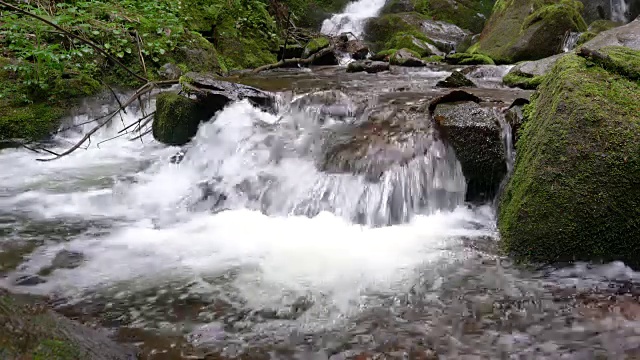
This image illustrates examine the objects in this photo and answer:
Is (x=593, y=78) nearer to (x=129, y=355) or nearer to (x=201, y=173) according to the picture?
(x=129, y=355)

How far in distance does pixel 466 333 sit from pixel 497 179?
7.22 feet

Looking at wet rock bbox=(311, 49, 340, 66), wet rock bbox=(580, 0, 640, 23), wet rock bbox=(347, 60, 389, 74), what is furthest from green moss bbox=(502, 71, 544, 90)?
wet rock bbox=(580, 0, 640, 23)

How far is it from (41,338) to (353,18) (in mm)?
19605

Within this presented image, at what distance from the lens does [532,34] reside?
445 inches

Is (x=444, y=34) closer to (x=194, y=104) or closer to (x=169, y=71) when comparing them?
(x=169, y=71)

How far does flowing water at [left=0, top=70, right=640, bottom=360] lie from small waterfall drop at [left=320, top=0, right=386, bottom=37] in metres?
13.7

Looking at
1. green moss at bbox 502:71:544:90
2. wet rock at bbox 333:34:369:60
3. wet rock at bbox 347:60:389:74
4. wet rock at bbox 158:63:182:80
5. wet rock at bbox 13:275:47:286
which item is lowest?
wet rock at bbox 13:275:47:286

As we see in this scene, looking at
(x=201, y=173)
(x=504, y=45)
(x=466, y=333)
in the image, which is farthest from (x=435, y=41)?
(x=466, y=333)

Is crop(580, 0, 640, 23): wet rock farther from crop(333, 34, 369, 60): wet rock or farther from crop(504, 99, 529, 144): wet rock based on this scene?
crop(504, 99, 529, 144): wet rock

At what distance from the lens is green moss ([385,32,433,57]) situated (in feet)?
48.0

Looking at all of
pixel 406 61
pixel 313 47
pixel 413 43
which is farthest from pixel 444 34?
pixel 313 47

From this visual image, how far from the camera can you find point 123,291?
2812 mm

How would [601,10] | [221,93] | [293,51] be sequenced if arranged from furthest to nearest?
[601,10], [293,51], [221,93]

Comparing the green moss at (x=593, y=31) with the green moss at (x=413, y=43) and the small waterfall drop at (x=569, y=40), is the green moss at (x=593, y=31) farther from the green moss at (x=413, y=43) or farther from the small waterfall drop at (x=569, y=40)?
the green moss at (x=413, y=43)
